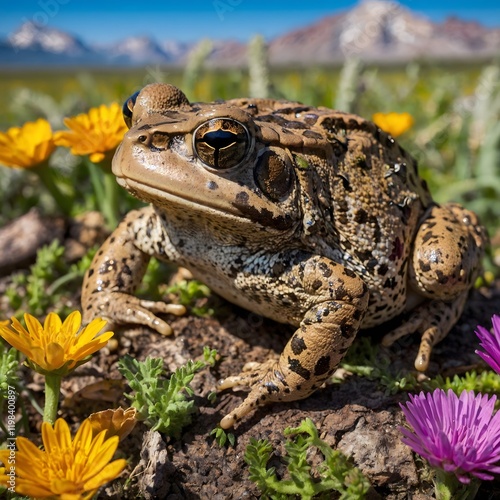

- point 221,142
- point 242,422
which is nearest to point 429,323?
point 242,422

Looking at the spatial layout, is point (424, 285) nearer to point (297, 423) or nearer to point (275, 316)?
point (275, 316)

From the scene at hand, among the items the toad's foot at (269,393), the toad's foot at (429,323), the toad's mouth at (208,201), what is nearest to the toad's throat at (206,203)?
the toad's mouth at (208,201)

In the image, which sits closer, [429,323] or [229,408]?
[229,408]

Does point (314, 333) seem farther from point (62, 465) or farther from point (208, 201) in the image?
point (62, 465)

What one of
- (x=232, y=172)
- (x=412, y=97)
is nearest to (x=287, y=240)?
(x=232, y=172)

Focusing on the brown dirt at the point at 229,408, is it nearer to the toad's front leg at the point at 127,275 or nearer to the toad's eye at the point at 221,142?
the toad's front leg at the point at 127,275
